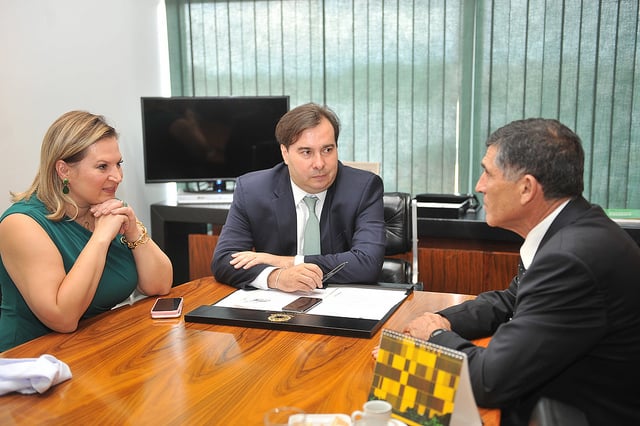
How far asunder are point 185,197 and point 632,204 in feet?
9.42

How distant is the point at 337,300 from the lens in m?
1.85

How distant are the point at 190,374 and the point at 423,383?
551 millimetres

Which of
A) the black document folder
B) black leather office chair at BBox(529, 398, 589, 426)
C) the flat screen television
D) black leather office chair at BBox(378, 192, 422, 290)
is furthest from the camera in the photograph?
the flat screen television

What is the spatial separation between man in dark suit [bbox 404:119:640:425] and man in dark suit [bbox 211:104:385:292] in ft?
2.81

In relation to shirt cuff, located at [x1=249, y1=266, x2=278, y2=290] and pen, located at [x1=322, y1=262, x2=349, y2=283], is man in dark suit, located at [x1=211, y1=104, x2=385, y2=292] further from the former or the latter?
shirt cuff, located at [x1=249, y1=266, x2=278, y2=290]

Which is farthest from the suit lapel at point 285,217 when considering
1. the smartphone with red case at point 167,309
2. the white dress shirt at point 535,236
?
the white dress shirt at point 535,236

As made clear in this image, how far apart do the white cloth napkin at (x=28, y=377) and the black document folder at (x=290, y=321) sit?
1.62 ft

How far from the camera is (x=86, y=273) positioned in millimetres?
1741

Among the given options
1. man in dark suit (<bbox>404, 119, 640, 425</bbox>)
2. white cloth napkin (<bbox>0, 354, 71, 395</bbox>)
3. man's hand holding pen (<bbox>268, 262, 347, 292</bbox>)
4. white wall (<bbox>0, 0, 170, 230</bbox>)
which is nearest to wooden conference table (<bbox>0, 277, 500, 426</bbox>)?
white cloth napkin (<bbox>0, 354, 71, 395</bbox>)

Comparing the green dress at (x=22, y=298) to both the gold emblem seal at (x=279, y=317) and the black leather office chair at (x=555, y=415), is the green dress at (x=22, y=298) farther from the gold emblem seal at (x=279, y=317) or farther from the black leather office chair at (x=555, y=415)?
the black leather office chair at (x=555, y=415)

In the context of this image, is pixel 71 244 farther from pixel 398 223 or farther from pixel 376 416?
pixel 398 223

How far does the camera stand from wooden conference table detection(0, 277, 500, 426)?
1.15 m

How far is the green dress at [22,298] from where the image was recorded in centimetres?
184

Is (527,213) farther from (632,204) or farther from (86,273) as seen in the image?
(632,204)
